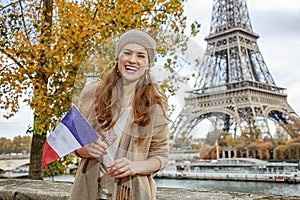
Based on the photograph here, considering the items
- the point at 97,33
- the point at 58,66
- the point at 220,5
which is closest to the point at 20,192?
the point at 58,66

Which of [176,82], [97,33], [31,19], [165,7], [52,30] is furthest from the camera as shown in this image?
[31,19]

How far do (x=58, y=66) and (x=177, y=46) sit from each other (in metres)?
1.88

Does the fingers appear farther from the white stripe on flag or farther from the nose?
the nose

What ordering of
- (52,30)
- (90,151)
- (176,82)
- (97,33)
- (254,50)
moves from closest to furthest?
(90,151)
(176,82)
(97,33)
(52,30)
(254,50)

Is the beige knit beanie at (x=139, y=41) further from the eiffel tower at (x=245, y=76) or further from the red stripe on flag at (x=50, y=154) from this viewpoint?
the eiffel tower at (x=245, y=76)

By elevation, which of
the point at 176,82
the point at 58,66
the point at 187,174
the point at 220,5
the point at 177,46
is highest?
the point at 220,5

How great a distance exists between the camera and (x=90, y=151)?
1.02 m

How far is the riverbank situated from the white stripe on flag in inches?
45.3

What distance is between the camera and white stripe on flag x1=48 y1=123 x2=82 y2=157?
1012 mm

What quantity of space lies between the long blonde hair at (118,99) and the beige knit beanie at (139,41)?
0.19 ft

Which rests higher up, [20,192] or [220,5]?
[220,5]

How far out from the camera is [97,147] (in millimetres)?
1009

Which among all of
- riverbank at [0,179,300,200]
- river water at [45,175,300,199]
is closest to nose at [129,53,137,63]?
riverbank at [0,179,300,200]

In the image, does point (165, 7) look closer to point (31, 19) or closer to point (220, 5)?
point (31, 19)
